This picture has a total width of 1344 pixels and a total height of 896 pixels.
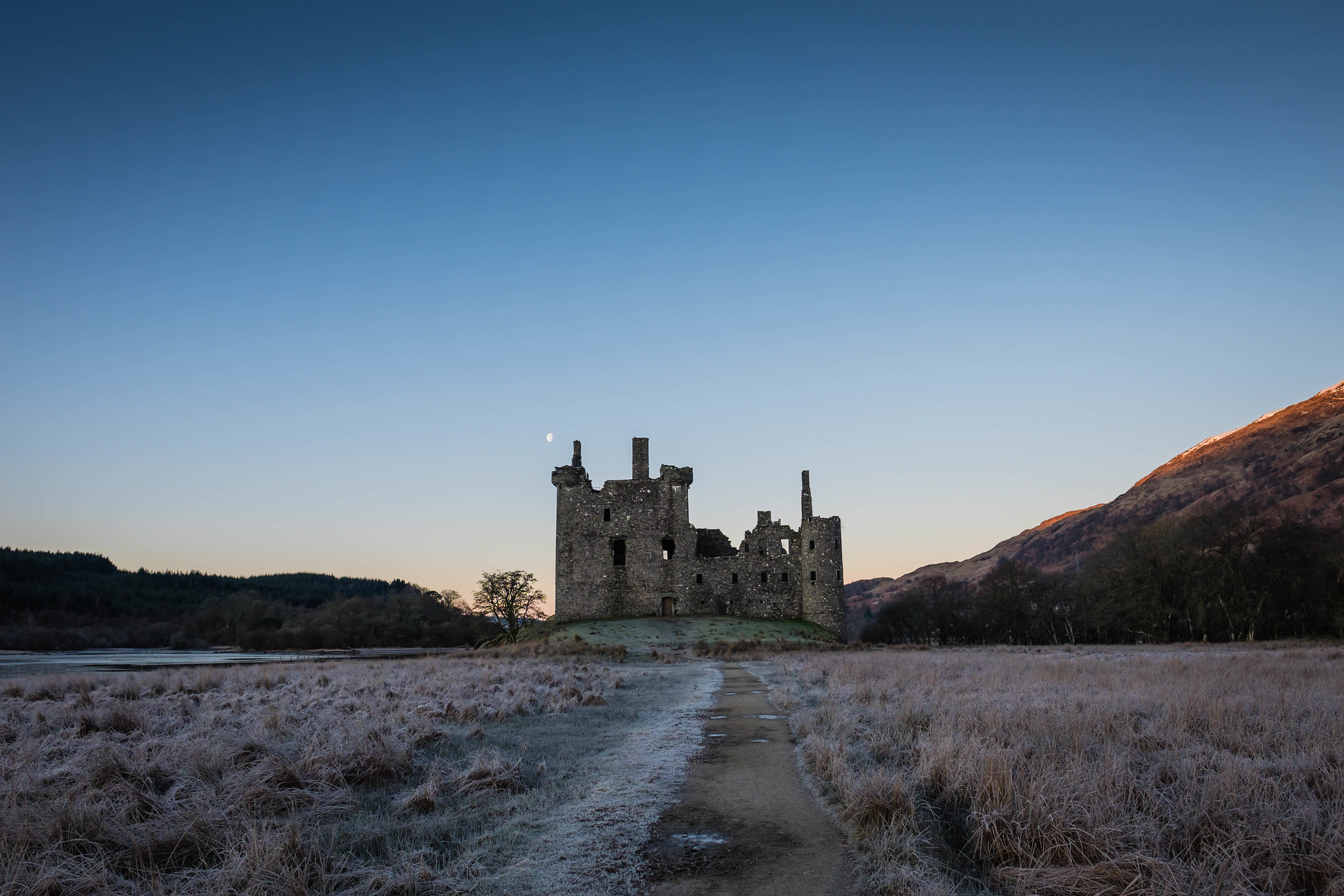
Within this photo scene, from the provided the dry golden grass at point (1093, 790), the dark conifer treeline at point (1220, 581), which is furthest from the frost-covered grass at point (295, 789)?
the dark conifer treeline at point (1220, 581)

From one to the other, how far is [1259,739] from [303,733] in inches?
484

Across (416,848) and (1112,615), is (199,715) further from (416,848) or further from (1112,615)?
(1112,615)

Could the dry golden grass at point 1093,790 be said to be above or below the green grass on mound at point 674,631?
above

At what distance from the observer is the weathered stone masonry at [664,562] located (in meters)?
53.4

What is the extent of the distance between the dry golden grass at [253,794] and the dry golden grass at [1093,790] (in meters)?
3.60

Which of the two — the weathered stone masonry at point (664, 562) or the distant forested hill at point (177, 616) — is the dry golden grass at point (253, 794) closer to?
the weathered stone masonry at point (664, 562)

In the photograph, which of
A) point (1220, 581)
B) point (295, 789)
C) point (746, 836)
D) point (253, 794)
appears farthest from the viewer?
point (1220, 581)

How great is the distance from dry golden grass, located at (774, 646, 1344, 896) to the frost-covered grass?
8.34ft

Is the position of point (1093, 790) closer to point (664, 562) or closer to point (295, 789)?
point (295, 789)

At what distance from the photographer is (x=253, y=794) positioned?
6723 millimetres

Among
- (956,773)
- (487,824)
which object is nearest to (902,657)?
(956,773)

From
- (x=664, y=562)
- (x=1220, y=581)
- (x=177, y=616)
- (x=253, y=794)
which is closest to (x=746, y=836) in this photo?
(x=253, y=794)

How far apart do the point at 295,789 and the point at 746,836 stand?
14.5 feet

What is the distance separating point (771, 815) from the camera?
277 inches
